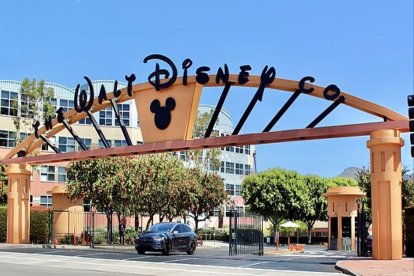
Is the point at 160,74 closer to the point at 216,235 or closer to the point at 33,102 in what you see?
the point at 33,102

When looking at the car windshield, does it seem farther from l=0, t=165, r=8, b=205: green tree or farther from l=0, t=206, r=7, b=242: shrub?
l=0, t=165, r=8, b=205: green tree

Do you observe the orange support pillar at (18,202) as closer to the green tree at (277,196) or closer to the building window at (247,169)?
the green tree at (277,196)

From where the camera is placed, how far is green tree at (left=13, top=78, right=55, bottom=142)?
165 feet

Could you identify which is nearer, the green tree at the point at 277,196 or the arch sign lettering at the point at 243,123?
the arch sign lettering at the point at 243,123

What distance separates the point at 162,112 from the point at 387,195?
9.92 metres

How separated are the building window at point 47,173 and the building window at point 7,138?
3.81 m

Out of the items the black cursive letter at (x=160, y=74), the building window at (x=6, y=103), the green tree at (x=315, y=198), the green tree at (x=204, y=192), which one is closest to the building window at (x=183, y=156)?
the green tree at (x=315, y=198)

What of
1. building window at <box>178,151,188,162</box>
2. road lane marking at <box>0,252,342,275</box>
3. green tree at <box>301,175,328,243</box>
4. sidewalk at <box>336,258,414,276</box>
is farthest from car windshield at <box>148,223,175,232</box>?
building window at <box>178,151,188,162</box>

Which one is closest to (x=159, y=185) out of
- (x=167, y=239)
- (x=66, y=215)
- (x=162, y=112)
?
(x=66, y=215)

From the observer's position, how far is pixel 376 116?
75.2ft

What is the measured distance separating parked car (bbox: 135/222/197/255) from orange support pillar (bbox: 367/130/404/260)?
9.51 meters

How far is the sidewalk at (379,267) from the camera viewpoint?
17.5m

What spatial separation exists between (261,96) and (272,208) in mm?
42388

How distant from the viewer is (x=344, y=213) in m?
41.8
